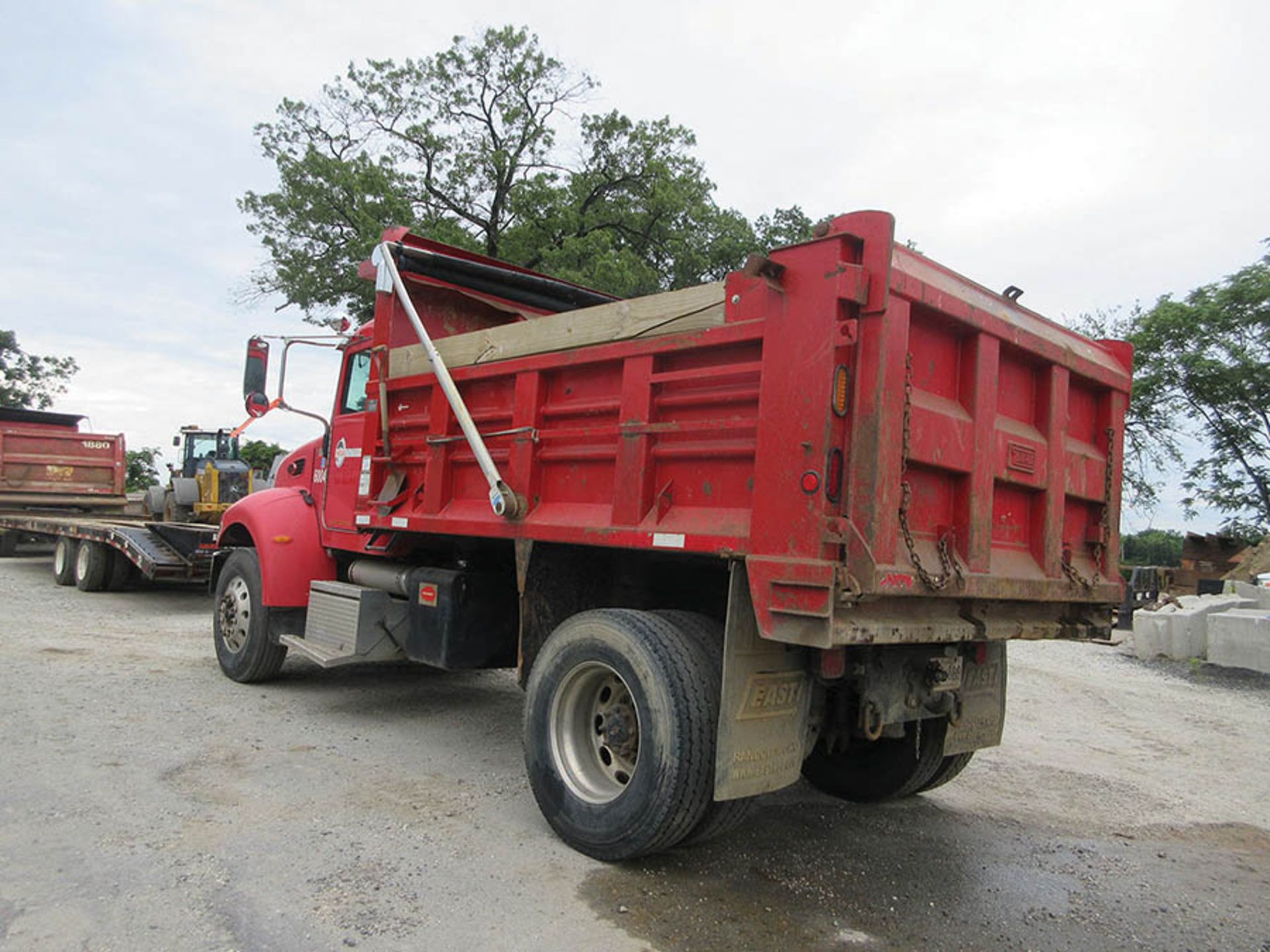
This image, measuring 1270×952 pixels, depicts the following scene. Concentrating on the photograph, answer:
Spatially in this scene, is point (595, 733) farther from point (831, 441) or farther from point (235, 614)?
point (235, 614)

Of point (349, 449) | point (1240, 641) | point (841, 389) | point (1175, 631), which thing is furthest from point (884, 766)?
point (1175, 631)

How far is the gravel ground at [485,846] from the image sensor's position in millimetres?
3250

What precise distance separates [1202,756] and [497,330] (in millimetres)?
5772

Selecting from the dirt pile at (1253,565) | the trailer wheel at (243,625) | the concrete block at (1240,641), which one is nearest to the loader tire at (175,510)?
the trailer wheel at (243,625)

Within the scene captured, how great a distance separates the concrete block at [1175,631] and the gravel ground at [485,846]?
151 inches

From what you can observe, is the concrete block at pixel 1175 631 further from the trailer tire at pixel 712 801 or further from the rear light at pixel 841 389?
the rear light at pixel 841 389

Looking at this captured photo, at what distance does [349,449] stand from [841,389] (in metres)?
4.13

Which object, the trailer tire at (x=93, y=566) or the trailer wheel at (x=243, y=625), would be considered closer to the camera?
the trailer wheel at (x=243, y=625)

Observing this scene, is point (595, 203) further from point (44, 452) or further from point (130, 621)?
point (130, 621)

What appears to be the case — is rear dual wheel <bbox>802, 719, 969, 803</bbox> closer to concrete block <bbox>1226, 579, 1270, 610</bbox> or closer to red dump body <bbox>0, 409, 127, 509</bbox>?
concrete block <bbox>1226, 579, 1270, 610</bbox>

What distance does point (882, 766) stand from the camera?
479cm

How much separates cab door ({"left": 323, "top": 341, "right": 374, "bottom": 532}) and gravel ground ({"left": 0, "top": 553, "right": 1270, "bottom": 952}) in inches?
55.6

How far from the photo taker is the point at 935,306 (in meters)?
3.54

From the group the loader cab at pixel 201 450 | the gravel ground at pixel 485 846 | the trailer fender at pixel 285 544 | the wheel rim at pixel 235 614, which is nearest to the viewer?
the gravel ground at pixel 485 846
